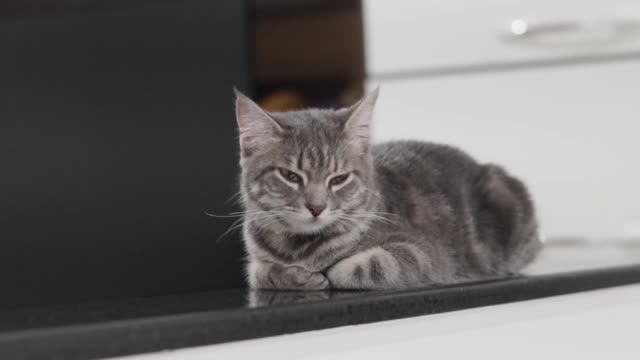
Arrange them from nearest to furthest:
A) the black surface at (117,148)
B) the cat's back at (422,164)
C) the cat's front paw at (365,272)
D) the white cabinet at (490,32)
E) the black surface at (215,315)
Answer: the black surface at (215,315)
the cat's front paw at (365,272)
the cat's back at (422,164)
the black surface at (117,148)
the white cabinet at (490,32)

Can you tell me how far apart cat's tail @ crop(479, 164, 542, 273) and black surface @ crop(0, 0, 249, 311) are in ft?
1.38

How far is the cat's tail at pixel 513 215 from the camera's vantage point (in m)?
1.33

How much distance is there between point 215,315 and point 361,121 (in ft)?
1.36

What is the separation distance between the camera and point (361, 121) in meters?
1.12

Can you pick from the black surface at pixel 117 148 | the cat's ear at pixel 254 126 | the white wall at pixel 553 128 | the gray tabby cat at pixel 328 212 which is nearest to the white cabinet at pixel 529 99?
the white wall at pixel 553 128

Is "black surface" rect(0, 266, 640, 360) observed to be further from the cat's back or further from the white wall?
the white wall

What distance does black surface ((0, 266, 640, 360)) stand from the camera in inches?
27.4

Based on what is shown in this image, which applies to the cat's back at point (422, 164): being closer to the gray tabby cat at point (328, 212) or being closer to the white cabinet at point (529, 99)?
the gray tabby cat at point (328, 212)

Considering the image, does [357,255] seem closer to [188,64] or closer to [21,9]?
[188,64]

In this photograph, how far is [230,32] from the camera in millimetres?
1593

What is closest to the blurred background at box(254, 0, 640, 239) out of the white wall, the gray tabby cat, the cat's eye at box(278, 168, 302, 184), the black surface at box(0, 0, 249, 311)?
the white wall

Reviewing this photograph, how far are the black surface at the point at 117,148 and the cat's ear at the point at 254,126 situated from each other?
0.44m

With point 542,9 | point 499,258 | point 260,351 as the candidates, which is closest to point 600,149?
point 542,9

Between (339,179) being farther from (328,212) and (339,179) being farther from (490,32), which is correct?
(490,32)
